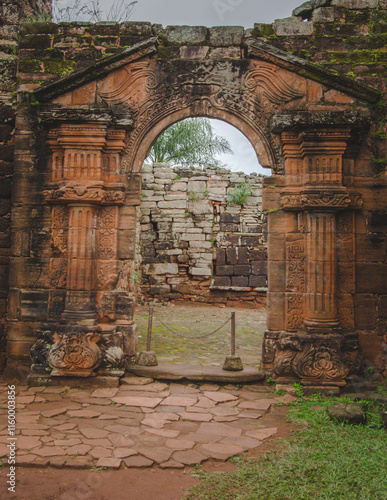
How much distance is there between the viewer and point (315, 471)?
3412 millimetres

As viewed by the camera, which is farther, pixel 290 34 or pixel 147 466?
pixel 290 34

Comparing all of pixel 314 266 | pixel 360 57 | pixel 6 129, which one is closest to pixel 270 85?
pixel 360 57

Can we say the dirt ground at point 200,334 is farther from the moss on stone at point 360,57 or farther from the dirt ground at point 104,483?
the moss on stone at point 360,57

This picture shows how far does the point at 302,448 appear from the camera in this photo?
12.6ft

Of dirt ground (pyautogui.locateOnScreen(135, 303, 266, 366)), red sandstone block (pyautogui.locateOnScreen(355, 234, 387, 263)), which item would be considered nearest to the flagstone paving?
dirt ground (pyautogui.locateOnScreen(135, 303, 266, 366))

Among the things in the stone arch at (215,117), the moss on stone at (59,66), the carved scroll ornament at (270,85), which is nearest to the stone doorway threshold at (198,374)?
the stone arch at (215,117)

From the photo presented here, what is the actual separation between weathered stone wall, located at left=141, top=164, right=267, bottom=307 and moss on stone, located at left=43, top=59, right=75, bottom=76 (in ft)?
25.5

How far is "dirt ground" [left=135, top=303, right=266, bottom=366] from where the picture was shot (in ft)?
22.8

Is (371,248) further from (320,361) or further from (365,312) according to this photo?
(320,361)

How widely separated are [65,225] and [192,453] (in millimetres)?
3537

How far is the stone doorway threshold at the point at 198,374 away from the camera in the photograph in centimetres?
568

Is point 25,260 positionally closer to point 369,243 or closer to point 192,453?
point 192,453

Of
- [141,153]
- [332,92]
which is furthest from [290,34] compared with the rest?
[141,153]

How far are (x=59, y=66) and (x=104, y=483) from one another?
5.41 m
